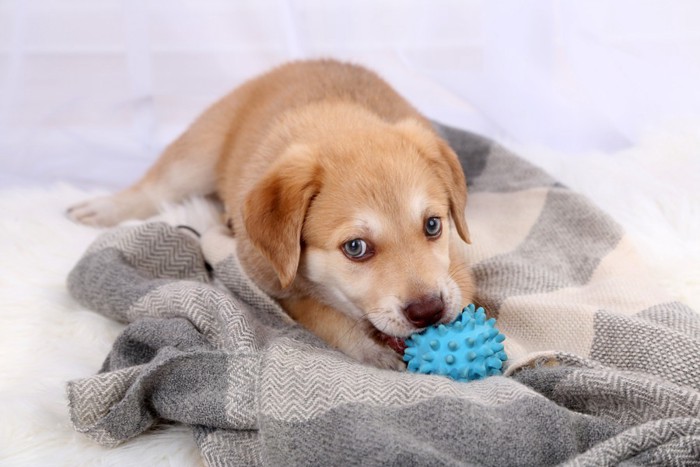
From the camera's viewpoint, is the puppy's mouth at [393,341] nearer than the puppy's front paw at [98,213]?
Yes

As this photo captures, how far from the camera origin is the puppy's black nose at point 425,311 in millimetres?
2398

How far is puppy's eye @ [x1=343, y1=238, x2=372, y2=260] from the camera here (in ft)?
8.54

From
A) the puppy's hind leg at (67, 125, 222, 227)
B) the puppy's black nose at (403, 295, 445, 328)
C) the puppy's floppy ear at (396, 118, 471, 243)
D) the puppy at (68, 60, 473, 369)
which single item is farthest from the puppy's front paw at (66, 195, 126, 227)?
the puppy's black nose at (403, 295, 445, 328)

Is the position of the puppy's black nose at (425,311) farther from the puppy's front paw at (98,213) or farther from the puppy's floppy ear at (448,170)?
the puppy's front paw at (98,213)

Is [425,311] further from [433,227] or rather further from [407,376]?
[433,227]

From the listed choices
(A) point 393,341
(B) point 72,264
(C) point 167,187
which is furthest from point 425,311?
(C) point 167,187

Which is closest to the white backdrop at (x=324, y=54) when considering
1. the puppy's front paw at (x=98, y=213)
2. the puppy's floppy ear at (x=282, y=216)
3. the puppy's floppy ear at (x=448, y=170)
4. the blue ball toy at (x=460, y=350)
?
the puppy's front paw at (x=98, y=213)

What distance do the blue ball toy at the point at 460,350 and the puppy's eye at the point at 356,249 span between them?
32 centimetres

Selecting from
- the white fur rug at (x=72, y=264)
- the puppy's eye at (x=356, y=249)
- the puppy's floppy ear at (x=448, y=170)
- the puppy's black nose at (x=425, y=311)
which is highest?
the puppy's floppy ear at (x=448, y=170)

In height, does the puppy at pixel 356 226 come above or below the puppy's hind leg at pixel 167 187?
above

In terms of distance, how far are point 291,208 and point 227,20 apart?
7.78 feet

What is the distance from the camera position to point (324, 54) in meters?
4.71

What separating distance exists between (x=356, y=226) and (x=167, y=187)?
1621 mm

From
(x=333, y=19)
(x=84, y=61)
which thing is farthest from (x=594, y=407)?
(x=84, y=61)
